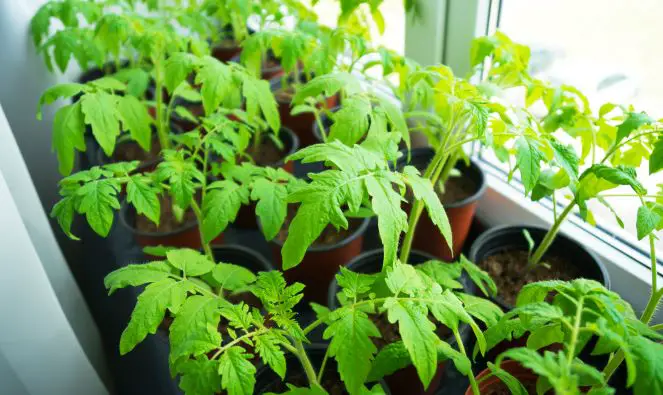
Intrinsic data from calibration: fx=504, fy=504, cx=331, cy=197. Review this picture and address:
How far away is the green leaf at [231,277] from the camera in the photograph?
0.79 metres

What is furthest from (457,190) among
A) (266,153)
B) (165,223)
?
(165,223)

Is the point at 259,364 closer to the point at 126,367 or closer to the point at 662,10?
the point at 126,367

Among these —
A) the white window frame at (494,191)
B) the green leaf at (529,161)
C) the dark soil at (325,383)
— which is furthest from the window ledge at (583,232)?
the dark soil at (325,383)

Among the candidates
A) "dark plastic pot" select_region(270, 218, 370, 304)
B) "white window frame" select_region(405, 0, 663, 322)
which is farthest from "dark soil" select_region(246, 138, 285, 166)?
"white window frame" select_region(405, 0, 663, 322)

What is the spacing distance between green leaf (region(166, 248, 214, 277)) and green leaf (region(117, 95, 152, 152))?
35 cm

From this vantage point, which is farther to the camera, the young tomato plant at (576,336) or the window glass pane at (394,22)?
the window glass pane at (394,22)

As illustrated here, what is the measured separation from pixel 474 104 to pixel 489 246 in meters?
0.52

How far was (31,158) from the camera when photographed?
5.14 ft

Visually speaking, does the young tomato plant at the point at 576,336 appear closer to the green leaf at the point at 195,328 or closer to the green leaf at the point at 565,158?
the green leaf at the point at 565,158

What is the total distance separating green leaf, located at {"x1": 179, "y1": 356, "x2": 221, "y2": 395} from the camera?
0.60 meters

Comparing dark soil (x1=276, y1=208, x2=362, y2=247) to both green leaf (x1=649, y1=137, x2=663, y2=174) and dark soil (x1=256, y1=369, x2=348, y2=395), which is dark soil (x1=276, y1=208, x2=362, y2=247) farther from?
green leaf (x1=649, y1=137, x2=663, y2=174)

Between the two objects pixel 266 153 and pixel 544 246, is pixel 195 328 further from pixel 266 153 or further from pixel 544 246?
pixel 266 153

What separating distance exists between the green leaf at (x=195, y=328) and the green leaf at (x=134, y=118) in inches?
18.6

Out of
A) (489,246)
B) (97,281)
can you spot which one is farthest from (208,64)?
(97,281)
